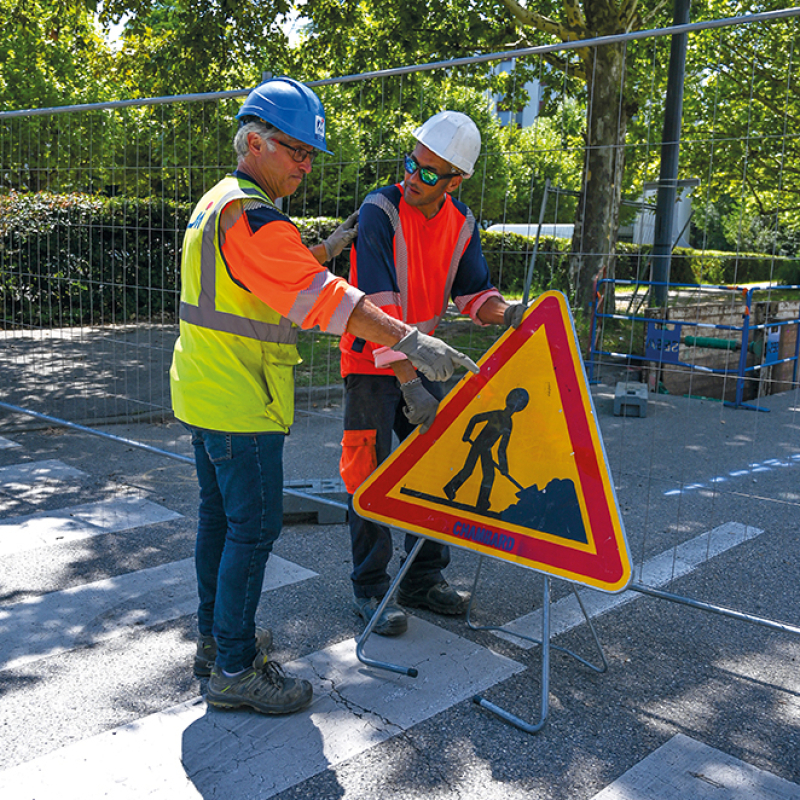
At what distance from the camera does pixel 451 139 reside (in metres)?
3.31

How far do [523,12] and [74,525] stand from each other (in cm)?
1144

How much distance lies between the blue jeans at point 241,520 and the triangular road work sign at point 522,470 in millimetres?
564

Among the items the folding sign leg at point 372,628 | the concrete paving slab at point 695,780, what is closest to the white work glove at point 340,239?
the folding sign leg at point 372,628

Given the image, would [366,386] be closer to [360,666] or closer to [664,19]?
[360,666]

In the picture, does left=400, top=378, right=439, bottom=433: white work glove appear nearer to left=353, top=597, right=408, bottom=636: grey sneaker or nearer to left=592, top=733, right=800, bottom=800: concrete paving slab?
left=353, top=597, right=408, bottom=636: grey sneaker

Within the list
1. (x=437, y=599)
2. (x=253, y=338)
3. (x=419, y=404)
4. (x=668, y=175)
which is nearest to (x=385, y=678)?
(x=437, y=599)

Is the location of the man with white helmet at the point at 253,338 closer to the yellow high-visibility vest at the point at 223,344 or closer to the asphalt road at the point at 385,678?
→ the yellow high-visibility vest at the point at 223,344

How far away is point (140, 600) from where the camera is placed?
3.89m

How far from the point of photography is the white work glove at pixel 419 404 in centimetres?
322

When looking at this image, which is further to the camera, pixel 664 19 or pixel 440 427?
pixel 664 19

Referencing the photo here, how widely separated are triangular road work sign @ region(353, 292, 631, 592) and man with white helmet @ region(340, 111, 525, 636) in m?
0.15

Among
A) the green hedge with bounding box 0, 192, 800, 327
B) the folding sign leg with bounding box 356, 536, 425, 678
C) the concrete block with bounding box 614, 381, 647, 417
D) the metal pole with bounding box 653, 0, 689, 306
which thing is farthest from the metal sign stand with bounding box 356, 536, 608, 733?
the concrete block with bounding box 614, 381, 647, 417

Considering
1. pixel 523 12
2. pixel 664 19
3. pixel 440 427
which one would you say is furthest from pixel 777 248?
pixel 664 19

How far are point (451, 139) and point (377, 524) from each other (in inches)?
65.9
